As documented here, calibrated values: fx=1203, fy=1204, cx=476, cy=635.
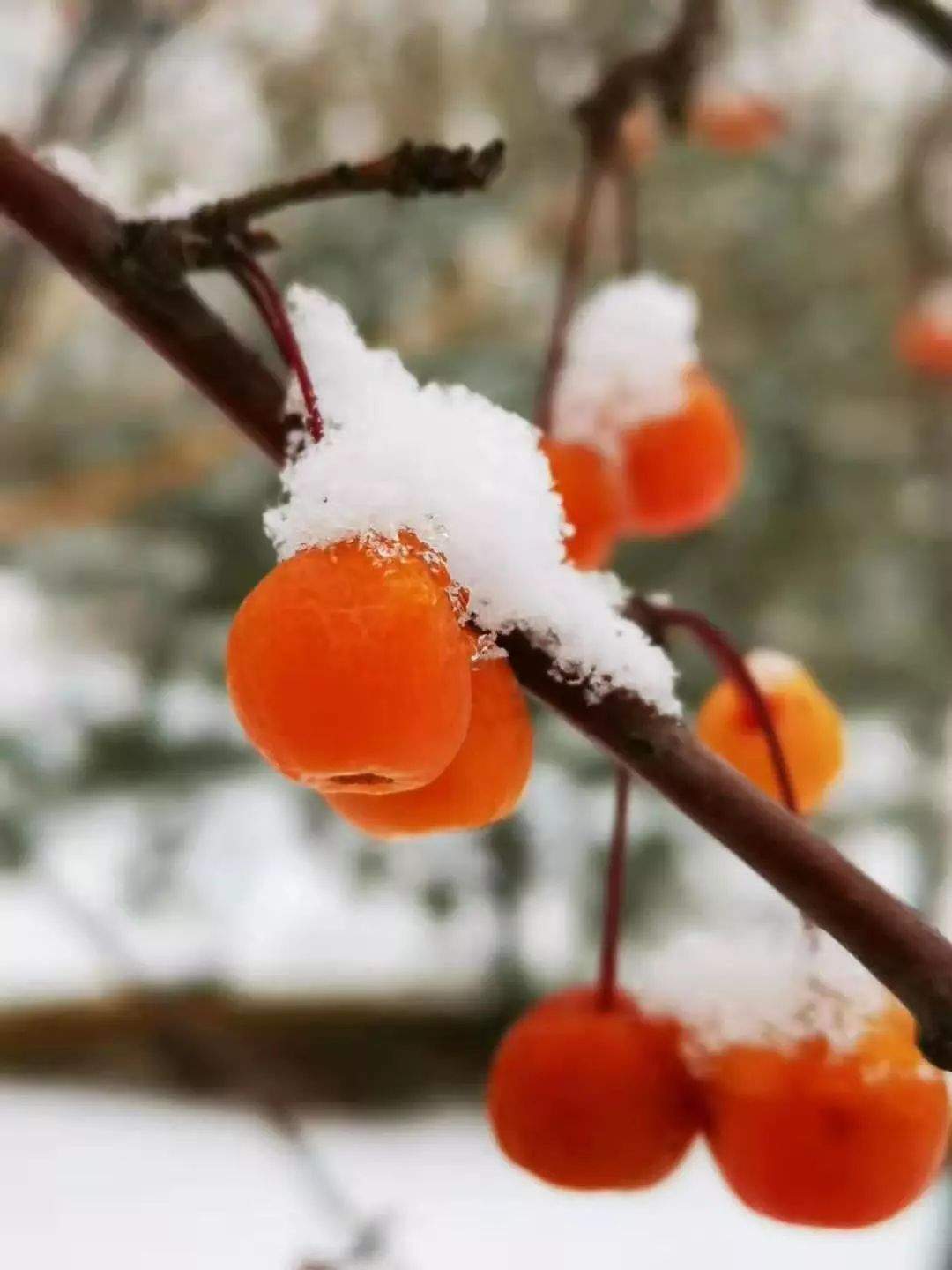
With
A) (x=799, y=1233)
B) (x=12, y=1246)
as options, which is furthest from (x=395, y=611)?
(x=799, y=1233)

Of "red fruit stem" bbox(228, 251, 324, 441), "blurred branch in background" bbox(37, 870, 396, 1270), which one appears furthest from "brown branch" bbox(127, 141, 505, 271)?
"blurred branch in background" bbox(37, 870, 396, 1270)

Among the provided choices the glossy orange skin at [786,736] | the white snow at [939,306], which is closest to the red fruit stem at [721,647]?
the glossy orange skin at [786,736]

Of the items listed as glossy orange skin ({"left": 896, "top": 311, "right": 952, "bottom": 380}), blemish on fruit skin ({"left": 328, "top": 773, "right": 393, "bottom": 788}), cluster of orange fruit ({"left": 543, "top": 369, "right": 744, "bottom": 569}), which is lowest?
blemish on fruit skin ({"left": 328, "top": 773, "right": 393, "bottom": 788})

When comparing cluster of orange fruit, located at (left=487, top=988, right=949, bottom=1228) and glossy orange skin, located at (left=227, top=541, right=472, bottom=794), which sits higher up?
glossy orange skin, located at (left=227, top=541, right=472, bottom=794)

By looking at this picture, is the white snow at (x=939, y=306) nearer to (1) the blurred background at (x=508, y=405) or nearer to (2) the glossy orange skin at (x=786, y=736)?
(1) the blurred background at (x=508, y=405)

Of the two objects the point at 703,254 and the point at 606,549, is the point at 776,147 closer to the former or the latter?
the point at 703,254

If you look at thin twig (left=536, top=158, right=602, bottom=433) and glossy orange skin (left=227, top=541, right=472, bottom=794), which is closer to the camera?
glossy orange skin (left=227, top=541, right=472, bottom=794)

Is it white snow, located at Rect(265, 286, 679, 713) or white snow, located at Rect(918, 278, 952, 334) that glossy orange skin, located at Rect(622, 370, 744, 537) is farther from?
white snow, located at Rect(918, 278, 952, 334)
